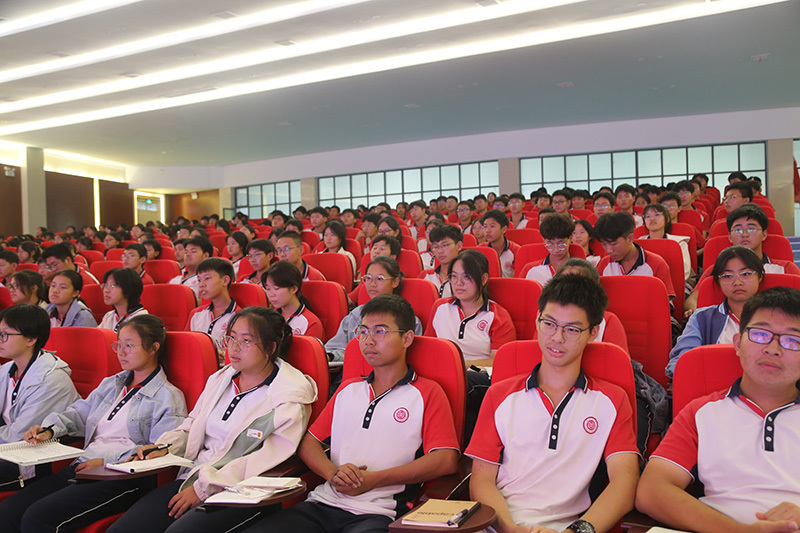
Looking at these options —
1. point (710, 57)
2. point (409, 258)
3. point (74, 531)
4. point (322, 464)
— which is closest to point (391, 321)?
point (322, 464)

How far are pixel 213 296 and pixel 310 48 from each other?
20.4 ft

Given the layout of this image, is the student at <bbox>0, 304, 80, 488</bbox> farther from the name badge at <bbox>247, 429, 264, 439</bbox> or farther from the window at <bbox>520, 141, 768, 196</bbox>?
the window at <bbox>520, 141, 768, 196</bbox>

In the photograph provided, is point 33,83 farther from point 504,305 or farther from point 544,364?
point 544,364

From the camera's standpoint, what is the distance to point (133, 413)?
2.61 meters

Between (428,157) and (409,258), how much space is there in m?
12.1

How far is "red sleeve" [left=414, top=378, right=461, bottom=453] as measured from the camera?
2.14m

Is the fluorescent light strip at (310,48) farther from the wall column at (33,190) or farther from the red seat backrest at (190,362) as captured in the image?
the red seat backrest at (190,362)

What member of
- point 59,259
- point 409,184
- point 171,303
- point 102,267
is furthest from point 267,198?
point 171,303

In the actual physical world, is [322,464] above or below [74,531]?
above

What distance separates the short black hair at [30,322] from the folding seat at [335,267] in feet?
8.83

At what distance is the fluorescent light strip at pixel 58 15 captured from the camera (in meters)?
7.50

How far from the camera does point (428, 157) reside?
55.4ft

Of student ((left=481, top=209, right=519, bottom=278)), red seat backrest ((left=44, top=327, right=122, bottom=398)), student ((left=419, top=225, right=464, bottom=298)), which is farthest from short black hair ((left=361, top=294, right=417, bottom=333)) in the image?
student ((left=481, top=209, right=519, bottom=278))

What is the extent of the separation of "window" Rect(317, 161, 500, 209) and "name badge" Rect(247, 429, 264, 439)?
14.5m
